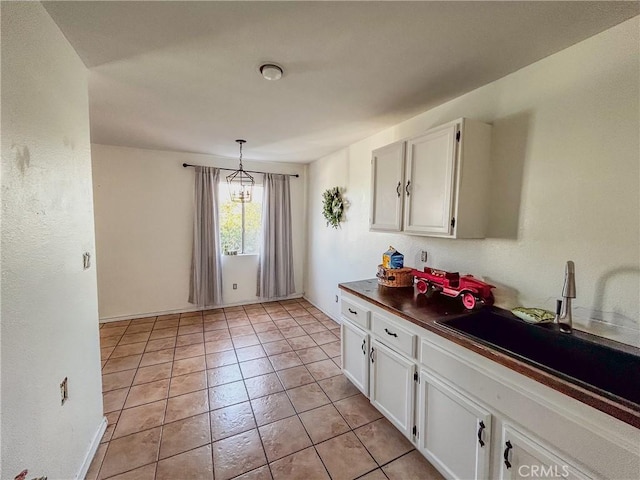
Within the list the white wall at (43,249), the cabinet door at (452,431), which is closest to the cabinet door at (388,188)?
the cabinet door at (452,431)

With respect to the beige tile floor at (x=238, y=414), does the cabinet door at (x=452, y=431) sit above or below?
above

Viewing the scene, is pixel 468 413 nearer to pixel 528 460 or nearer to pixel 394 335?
pixel 528 460

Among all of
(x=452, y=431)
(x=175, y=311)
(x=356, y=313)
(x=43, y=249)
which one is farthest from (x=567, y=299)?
(x=175, y=311)

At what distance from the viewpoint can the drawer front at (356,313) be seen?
2008 millimetres

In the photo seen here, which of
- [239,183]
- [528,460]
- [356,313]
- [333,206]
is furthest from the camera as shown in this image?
[239,183]

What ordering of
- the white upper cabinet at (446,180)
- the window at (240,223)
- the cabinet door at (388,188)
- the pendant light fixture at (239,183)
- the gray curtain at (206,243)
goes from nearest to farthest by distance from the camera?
the white upper cabinet at (446,180), the cabinet door at (388,188), the gray curtain at (206,243), the pendant light fixture at (239,183), the window at (240,223)

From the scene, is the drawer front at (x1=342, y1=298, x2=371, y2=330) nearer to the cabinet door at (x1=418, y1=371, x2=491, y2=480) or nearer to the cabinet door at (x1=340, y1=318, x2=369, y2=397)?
the cabinet door at (x1=340, y1=318, x2=369, y2=397)

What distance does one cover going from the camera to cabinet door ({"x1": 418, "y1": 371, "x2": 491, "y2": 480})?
1234 millimetres

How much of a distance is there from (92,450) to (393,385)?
1.92m

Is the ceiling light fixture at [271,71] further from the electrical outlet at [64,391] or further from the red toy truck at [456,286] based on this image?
the electrical outlet at [64,391]

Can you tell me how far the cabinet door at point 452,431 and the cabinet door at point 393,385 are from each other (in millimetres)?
87

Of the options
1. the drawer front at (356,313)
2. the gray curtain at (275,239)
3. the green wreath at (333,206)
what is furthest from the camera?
the gray curtain at (275,239)

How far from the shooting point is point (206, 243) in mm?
4043

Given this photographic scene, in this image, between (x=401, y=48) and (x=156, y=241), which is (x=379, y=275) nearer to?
(x=401, y=48)
